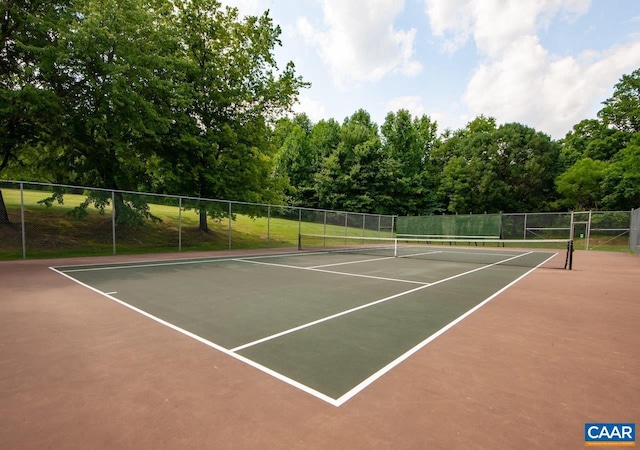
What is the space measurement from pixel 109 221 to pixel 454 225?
28.2 meters

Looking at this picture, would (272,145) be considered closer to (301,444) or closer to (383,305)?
(383,305)

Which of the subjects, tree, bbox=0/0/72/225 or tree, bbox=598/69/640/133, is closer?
tree, bbox=0/0/72/225

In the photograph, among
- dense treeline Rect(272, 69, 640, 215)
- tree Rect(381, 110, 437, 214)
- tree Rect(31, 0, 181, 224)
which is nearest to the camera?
tree Rect(31, 0, 181, 224)

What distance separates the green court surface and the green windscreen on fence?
1953 cm

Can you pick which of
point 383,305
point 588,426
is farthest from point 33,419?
point 383,305

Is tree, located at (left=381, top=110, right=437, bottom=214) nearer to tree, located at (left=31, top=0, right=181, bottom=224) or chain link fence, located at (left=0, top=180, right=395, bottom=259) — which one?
chain link fence, located at (left=0, top=180, right=395, bottom=259)

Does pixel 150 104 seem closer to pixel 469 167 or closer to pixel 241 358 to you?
pixel 241 358

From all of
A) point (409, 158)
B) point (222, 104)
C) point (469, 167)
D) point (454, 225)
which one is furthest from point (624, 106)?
point (222, 104)

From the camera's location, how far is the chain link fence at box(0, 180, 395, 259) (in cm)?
1313

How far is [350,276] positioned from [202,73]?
56.4ft
